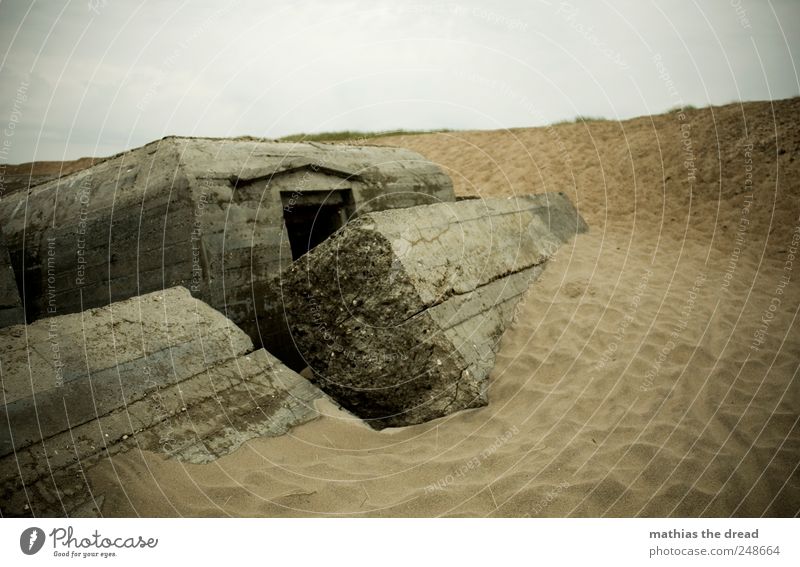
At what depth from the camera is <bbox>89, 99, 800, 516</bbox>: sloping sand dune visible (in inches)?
114

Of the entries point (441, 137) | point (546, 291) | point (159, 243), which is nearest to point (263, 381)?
point (159, 243)

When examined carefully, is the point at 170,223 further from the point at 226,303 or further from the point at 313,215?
the point at 313,215

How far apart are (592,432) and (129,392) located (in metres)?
3.25

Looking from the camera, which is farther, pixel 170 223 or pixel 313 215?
pixel 313 215

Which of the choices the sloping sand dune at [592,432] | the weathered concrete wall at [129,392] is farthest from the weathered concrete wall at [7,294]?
the sloping sand dune at [592,432]

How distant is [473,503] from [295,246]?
211 inches

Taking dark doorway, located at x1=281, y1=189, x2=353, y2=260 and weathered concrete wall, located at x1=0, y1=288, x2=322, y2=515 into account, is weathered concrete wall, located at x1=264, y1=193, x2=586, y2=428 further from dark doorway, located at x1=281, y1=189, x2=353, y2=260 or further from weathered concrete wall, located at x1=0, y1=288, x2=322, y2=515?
dark doorway, located at x1=281, y1=189, x2=353, y2=260

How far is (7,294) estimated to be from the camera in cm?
504

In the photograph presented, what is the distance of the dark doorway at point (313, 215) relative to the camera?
6653 millimetres

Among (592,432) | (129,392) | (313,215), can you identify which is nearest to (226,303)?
(313,215)

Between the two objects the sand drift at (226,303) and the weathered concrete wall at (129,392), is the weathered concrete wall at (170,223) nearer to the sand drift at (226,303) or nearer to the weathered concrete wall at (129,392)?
the sand drift at (226,303)

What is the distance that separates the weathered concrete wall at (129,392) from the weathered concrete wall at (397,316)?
0.47 m

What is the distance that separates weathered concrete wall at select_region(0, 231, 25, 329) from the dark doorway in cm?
299

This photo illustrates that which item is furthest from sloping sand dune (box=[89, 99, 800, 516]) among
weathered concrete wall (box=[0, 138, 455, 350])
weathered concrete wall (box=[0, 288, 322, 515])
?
weathered concrete wall (box=[0, 138, 455, 350])
